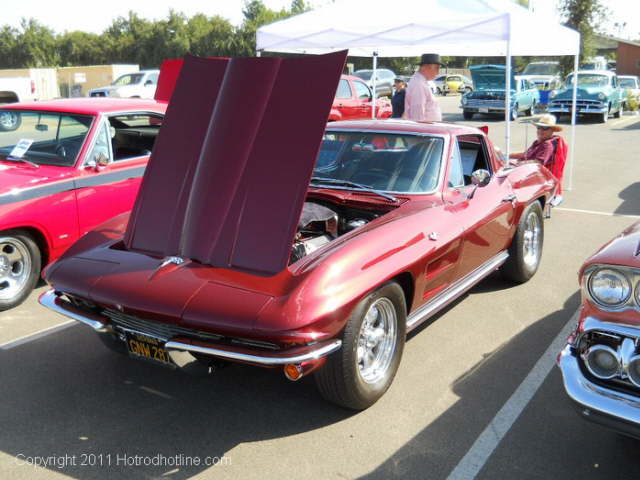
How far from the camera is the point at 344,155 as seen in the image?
15.5ft

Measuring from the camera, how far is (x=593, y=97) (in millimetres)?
20828

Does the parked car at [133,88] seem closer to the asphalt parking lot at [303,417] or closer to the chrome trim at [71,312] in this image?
the asphalt parking lot at [303,417]

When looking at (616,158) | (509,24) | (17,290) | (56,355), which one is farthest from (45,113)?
(616,158)

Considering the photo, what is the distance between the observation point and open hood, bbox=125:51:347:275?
10.9ft

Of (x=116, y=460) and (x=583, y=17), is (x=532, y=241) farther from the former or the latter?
(x=583, y=17)

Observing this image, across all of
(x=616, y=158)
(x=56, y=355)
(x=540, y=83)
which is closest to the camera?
(x=56, y=355)

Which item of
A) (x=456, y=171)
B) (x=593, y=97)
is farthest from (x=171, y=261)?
(x=593, y=97)

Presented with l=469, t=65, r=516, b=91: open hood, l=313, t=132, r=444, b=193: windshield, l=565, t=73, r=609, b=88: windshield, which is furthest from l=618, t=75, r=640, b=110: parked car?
l=313, t=132, r=444, b=193: windshield

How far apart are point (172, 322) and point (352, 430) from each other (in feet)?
3.65

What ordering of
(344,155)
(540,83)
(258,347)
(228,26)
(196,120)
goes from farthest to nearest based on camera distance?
(228,26)
(540,83)
(344,155)
(196,120)
(258,347)

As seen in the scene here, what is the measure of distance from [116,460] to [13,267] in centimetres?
271

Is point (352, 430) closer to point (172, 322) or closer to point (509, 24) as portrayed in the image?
point (172, 322)

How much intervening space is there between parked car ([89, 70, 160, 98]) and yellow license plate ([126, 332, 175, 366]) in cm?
2149

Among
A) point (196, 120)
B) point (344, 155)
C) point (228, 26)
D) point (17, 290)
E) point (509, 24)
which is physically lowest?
point (17, 290)
